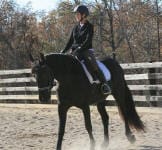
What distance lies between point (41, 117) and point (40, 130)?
2650mm

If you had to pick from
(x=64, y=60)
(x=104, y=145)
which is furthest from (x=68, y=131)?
(x=64, y=60)

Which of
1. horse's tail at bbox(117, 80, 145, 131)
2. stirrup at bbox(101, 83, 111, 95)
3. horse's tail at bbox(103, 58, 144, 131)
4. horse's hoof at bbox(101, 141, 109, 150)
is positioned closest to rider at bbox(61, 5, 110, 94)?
stirrup at bbox(101, 83, 111, 95)

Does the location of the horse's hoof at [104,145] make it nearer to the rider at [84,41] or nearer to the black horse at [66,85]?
the black horse at [66,85]

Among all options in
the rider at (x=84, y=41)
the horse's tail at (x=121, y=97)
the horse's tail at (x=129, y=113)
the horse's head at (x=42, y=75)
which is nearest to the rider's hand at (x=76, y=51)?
the rider at (x=84, y=41)

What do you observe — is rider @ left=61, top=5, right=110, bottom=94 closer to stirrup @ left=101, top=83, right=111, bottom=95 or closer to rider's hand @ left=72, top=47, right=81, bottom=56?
rider's hand @ left=72, top=47, right=81, bottom=56

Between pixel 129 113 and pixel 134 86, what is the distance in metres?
4.38

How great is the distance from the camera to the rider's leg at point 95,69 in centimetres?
725

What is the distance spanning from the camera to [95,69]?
7352 mm

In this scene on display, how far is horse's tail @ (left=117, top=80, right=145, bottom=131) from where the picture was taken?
26.2 ft

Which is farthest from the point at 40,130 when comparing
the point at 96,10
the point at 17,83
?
the point at 96,10

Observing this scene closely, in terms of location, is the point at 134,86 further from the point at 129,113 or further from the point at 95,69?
the point at 95,69

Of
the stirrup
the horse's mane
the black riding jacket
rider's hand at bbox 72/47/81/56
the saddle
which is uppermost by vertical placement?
the black riding jacket

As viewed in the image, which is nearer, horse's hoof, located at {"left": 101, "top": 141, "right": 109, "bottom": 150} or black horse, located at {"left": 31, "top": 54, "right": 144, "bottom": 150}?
black horse, located at {"left": 31, "top": 54, "right": 144, "bottom": 150}

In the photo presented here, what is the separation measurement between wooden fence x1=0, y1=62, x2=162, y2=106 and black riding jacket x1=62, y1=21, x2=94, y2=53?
4949mm
